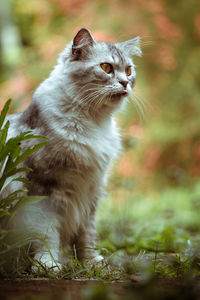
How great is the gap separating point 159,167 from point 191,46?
2.27 m

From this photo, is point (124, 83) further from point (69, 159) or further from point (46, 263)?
point (46, 263)

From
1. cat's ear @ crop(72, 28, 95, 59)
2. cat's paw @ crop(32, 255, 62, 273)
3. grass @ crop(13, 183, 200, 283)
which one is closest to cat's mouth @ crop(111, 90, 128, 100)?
cat's ear @ crop(72, 28, 95, 59)

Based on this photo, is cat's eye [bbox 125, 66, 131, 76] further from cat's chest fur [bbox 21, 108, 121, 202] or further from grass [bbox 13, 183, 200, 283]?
grass [bbox 13, 183, 200, 283]

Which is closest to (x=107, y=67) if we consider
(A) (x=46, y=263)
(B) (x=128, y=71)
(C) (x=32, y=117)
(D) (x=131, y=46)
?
(B) (x=128, y=71)

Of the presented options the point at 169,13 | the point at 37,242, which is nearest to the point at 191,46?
the point at 169,13

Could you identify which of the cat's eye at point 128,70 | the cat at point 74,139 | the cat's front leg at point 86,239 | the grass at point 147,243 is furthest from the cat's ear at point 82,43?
the grass at point 147,243

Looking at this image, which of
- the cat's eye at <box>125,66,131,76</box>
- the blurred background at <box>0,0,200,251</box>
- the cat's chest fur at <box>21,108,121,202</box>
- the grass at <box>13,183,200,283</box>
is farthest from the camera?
the blurred background at <box>0,0,200,251</box>

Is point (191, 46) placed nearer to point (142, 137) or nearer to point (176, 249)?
point (142, 137)

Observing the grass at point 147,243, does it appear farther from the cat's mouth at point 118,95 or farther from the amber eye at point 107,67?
the amber eye at point 107,67

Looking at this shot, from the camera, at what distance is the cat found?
190 centimetres

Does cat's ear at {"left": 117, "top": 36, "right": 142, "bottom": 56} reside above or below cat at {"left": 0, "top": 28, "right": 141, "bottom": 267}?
above

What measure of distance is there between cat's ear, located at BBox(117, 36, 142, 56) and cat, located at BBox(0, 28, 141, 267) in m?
0.12

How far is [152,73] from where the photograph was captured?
19.2 ft

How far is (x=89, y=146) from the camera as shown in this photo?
198cm
